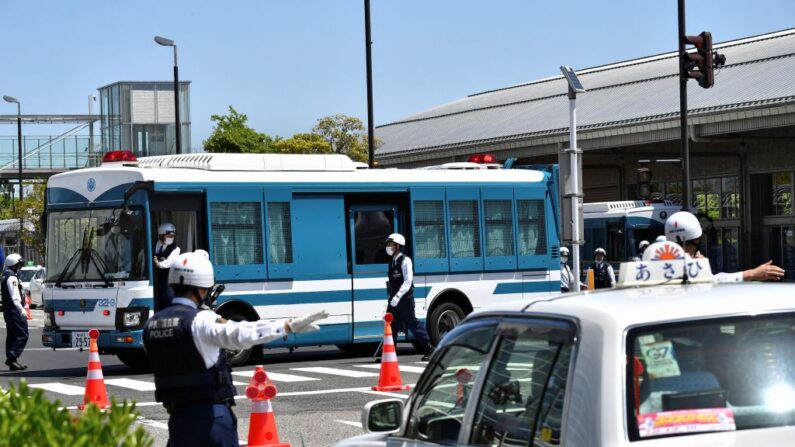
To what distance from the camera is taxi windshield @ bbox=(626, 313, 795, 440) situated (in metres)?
4.47

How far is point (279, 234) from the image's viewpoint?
20.4 m

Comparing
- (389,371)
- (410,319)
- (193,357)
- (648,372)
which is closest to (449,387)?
(648,372)

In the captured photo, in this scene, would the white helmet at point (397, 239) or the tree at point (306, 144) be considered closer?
the white helmet at point (397, 239)

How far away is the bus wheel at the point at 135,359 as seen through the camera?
20.1m

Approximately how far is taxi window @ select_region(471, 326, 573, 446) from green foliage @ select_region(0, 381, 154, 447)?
49.4 inches

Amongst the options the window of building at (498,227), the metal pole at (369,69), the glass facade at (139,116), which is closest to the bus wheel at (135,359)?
the window of building at (498,227)

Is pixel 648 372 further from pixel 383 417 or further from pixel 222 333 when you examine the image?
pixel 222 333

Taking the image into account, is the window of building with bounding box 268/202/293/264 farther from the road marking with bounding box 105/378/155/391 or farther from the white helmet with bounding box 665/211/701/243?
the white helmet with bounding box 665/211/701/243

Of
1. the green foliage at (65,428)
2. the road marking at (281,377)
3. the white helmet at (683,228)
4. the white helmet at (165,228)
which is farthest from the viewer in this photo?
the white helmet at (165,228)

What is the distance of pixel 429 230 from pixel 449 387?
16.2 meters

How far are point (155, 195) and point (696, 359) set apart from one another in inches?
609

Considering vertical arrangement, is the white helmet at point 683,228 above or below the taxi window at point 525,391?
above

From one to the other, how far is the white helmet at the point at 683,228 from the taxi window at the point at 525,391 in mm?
5204

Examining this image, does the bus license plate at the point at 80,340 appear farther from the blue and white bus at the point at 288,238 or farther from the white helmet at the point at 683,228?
the white helmet at the point at 683,228
